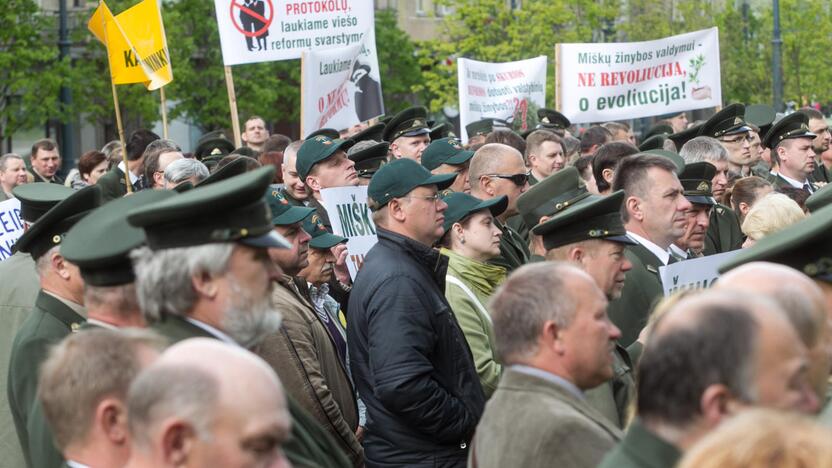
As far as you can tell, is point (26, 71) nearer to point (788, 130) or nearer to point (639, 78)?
point (639, 78)

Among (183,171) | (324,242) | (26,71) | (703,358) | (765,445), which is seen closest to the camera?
(765,445)

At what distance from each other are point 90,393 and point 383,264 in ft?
9.58

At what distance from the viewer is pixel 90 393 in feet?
12.7

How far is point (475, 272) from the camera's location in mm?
7391

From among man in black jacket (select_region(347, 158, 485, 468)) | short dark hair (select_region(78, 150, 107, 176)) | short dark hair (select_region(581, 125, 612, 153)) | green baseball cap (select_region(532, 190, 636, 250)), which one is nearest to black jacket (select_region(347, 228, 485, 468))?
man in black jacket (select_region(347, 158, 485, 468))

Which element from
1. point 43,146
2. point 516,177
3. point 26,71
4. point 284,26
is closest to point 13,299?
point 516,177

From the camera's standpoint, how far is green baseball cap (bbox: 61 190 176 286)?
15.0 ft

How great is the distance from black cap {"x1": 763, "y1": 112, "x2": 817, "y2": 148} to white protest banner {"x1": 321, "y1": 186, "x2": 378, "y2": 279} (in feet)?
15.9

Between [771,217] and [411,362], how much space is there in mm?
2483

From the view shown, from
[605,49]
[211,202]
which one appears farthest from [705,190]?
[605,49]

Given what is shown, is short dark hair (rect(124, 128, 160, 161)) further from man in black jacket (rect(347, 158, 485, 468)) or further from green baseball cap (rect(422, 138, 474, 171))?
man in black jacket (rect(347, 158, 485, 468))

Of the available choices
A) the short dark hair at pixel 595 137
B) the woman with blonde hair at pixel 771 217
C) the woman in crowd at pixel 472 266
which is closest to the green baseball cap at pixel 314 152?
the woman in crowd at pixel 472 266

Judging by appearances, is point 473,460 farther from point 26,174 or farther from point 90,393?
point 26,174

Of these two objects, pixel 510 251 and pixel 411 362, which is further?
pixel 510 251
